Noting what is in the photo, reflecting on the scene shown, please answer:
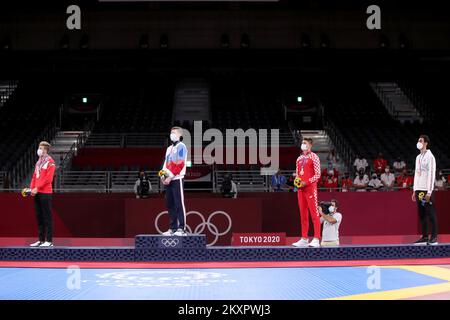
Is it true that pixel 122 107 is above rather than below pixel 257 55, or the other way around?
below

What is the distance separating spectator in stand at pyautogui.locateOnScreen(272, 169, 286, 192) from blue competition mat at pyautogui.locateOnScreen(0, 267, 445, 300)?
796 cm

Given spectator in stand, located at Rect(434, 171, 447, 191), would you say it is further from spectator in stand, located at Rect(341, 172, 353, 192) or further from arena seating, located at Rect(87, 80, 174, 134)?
arena seating, located at Rect(87, 80, 174, 134)

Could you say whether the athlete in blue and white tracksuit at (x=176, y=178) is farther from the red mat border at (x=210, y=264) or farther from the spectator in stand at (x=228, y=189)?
the spectator in stand at (x=228, y=189)

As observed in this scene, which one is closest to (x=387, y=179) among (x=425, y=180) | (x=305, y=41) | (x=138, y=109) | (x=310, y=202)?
(x=425, y=180)

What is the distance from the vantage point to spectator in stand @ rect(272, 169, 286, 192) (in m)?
16.9

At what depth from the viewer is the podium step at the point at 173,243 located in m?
9.86

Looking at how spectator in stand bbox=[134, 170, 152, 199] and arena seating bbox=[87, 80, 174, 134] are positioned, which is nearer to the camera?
spectator in stand bbox=[134, 170, 152, 199]

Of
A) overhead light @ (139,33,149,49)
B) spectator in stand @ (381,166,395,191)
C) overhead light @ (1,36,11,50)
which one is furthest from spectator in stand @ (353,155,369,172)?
overhead light @ (1,36,11,50)

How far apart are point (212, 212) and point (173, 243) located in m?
5.39

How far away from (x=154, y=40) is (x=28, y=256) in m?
23.2

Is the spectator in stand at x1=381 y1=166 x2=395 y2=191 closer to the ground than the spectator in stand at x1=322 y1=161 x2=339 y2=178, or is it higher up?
closer to the ground
